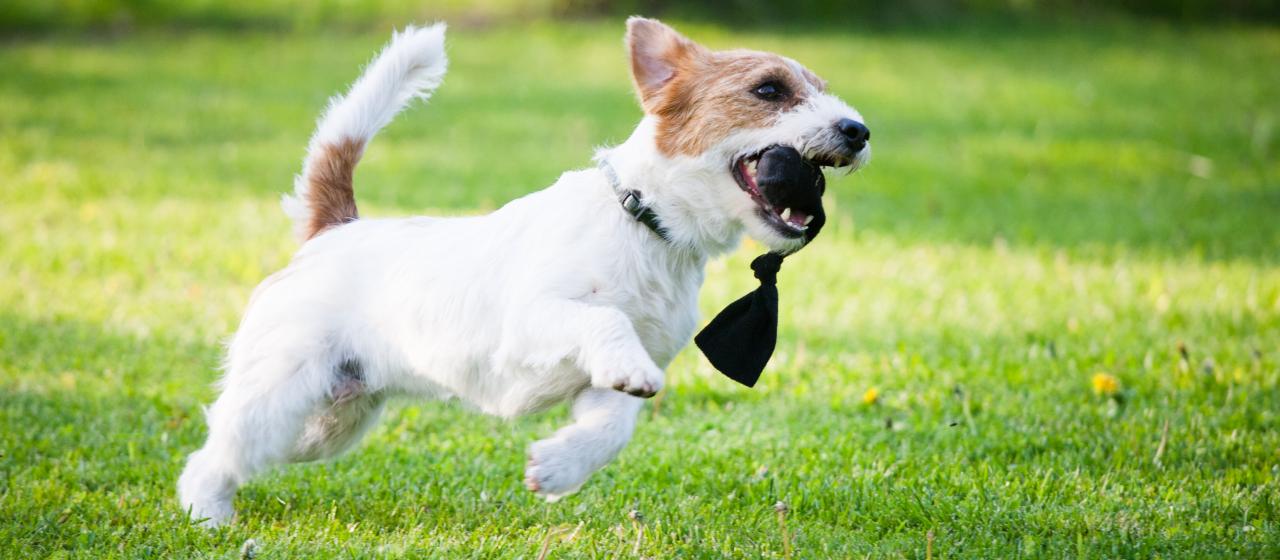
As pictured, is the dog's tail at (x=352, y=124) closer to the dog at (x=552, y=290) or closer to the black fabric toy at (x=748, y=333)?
the dog at (x=552, y=290)

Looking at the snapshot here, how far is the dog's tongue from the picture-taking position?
374 centimetres

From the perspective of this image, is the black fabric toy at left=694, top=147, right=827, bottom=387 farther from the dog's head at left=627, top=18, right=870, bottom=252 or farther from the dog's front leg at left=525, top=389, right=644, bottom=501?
the dog's front leg at left=525, top=389, right=644, bottom=501

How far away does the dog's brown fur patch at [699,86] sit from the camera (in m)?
3.88

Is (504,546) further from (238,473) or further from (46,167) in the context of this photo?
(46,167)

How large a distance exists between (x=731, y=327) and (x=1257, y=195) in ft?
26.9

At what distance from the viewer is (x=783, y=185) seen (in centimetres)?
373

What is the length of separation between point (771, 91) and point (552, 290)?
0.92 m

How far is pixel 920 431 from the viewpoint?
5176 millimetres

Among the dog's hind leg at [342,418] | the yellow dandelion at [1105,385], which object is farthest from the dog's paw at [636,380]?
the yellow dandelion at [1105,385]

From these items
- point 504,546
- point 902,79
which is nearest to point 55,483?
point 504,546

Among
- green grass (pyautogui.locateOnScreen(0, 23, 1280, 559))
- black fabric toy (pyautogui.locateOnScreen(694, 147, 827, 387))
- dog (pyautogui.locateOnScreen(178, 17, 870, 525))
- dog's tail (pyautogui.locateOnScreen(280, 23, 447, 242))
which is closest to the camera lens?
dog (pyautogui.locateOnScreen(178, 17, 870, 525))

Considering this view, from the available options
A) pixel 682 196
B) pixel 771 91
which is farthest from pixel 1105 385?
pixel 682 196

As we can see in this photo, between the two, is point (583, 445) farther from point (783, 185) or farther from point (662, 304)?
point (783, 185)

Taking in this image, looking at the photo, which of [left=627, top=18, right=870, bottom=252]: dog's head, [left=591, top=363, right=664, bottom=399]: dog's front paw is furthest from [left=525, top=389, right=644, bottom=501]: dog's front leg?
[left=627, top=18, right=870, bottom=252]: dog's head
